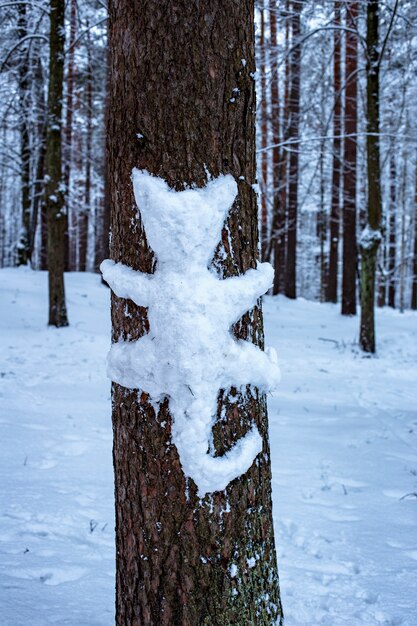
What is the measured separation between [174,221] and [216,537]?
993mm

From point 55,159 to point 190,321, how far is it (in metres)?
9.24

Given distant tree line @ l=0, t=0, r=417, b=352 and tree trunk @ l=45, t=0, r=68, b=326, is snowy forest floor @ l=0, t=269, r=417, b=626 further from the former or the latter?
distant tree line @ l=0, t=0, r=417, b=352

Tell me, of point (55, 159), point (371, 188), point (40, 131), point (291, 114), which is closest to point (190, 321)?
point (371, 188)

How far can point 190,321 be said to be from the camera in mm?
1372

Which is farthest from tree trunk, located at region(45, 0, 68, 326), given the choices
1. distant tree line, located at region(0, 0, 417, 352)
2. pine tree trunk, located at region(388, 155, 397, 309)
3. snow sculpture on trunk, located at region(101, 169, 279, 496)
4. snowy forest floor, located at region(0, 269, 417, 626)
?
pine tree trunk, located at region(388, 155, 397, 309)

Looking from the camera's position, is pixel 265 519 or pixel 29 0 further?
pixel 29 0

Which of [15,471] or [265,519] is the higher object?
[265,519]

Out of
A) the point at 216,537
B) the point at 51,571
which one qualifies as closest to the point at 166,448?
the point at 216,537

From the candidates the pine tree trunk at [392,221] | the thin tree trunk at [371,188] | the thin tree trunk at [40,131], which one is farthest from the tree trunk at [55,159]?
the pine tree trunk at [392,221]

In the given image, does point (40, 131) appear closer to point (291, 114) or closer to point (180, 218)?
point (291, 114)

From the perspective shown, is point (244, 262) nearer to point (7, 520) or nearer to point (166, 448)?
point (166, 448)

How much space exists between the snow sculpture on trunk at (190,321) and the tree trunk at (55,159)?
335 inches

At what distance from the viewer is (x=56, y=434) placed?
4.62 m

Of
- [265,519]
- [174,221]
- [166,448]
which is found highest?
[174,221]
